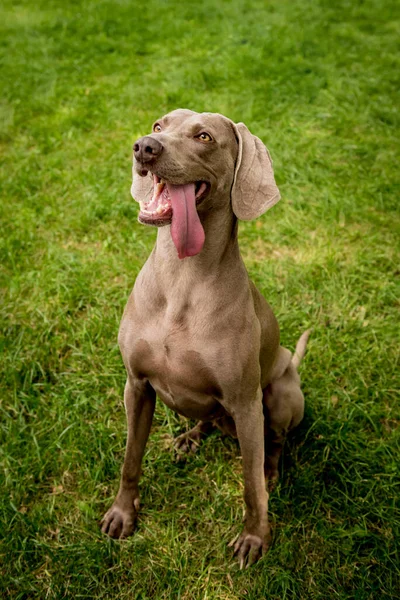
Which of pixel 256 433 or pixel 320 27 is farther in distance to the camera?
pixel 320 27

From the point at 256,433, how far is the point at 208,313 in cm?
59

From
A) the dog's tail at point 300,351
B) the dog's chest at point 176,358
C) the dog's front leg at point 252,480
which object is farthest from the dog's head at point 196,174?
the dog's tail at point 300,351

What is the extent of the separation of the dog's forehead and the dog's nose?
0.84 ft

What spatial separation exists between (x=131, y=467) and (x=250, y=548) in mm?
675

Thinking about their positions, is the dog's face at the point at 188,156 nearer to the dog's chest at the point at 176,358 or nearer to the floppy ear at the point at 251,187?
the floppy ear at the point at 251,187

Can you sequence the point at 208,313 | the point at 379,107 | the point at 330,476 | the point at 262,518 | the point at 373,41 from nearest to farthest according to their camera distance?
the point at 208,313, the point at 262,518, the point at 330,476, the point at 379,107, the point at 373,41

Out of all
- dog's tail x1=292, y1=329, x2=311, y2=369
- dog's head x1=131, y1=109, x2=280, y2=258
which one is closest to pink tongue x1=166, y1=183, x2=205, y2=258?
dog's head x1=131, y1=109, x2=280, y2=258

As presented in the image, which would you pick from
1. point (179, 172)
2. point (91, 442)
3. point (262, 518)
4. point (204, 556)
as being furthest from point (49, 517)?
point (179, 172)

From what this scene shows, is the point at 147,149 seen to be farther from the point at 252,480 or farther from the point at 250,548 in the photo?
the point at 250,548

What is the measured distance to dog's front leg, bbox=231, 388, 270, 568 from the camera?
7.61ft

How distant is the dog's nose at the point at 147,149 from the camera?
1853 mm

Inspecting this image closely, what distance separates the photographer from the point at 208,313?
2186 mm

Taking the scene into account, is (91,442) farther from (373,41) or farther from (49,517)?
(373,41)

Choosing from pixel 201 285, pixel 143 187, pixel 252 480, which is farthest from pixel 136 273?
pixel 252 480
